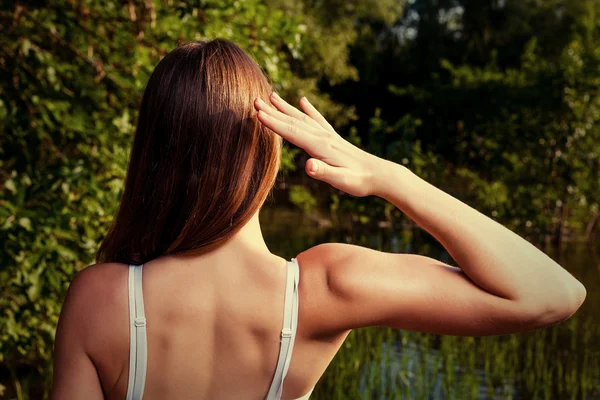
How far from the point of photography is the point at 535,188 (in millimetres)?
11516

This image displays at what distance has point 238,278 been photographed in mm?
1572

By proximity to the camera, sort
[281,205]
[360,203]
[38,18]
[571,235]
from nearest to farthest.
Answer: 1. [38,18]
2. [360,203]
3. [571,235]
4. [281,205]

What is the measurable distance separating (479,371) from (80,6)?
13.9 feet

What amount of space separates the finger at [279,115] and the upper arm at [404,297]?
255 mm

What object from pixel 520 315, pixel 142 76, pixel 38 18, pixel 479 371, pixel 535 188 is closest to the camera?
pixel 520 315

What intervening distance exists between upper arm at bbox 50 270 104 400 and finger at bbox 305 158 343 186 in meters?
0.51

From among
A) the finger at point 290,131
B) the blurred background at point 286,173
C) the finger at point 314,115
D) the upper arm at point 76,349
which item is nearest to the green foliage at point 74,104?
the blurred background at point 286,173

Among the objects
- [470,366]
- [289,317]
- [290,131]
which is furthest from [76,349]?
[470,366]

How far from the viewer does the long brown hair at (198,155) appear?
1.55 meters

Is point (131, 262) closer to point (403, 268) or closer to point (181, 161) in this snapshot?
point (181, 161)

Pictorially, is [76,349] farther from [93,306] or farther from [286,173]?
[286,173]

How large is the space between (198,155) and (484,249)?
0.59m

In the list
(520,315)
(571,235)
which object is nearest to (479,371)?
(520,315)

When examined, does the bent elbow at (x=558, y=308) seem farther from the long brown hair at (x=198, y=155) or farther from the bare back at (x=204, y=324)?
the long brown hair at (x=198, y=155)
